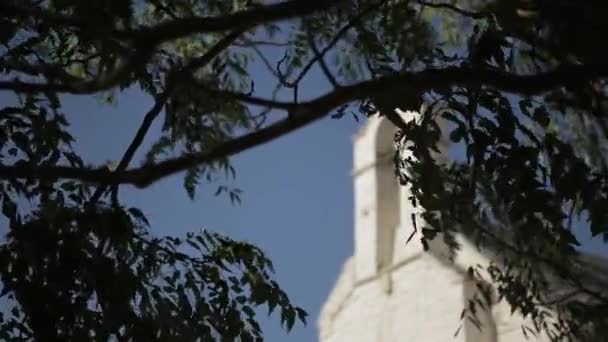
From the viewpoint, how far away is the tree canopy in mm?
2137

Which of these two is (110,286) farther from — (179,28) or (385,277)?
(385,277)

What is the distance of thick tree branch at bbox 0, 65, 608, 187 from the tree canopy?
0.08 meters

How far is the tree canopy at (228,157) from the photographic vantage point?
2.14 metres

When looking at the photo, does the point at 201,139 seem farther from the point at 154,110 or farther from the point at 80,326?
the point at 80,326

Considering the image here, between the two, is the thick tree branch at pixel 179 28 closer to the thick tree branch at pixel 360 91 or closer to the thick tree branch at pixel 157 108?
the thick tree branch at pixel 360 91

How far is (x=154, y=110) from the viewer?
2.79m

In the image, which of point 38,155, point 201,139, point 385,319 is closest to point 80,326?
point 38,155

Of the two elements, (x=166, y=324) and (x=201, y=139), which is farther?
(x=201, y=139)

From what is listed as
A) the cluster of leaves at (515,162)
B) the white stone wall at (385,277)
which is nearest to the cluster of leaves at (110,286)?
the cluster of leaves at (515,162)

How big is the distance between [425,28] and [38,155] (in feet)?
3.45

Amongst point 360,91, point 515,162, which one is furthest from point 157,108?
point 360,91

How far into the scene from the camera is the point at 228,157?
2604mm

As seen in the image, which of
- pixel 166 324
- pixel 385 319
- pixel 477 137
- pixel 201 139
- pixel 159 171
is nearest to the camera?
pixel 159 171

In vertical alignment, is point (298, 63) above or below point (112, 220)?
above
